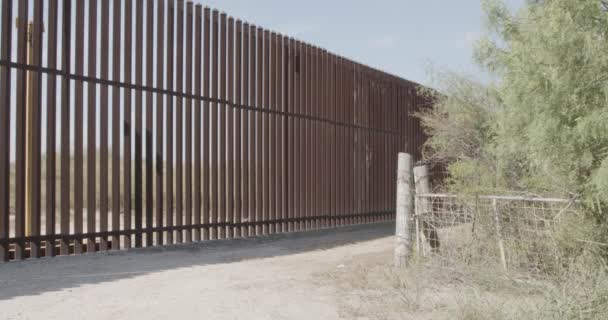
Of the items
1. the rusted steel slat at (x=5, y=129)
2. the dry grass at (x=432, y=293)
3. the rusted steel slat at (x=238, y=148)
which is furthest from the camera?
the rusted steel slat at (x=238, y=148)

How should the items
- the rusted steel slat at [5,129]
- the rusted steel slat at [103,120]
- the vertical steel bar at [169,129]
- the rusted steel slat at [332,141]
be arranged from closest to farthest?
the rusted steel slat at [5,129], the rusted steel slat at [103,120], the vertical steel bar at [169,129], the rusted steel slat at [332,141]

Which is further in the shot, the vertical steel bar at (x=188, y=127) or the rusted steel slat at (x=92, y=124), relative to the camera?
the vertical steel bar at (x=188, y=127)

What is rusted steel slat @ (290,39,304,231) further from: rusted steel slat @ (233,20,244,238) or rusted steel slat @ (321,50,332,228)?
rusted steel slat @ (233,20,244,238)

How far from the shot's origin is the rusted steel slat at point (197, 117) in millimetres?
8094

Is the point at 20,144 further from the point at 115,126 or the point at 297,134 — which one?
the point at 297,134

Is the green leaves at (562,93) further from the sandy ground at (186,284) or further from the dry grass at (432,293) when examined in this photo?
the sandy ground at (186,284)

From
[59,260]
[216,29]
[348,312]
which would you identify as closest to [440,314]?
[348,312]

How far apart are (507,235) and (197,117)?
15.4ft

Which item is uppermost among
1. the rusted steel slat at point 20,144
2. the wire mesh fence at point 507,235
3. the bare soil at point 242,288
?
the rusted steel slat at point 20,144

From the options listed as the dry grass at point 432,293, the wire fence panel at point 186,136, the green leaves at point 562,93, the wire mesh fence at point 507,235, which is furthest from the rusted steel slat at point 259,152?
the green leaves at point 562,93

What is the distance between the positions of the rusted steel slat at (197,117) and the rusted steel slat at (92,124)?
5.14 feet

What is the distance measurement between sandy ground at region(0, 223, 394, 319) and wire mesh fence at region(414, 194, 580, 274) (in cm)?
129

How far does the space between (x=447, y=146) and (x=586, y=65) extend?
21.7ft

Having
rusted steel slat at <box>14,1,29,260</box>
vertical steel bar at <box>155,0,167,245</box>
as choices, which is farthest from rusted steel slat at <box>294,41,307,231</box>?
rusted steel slat at <box>14,1,29,260</box>
